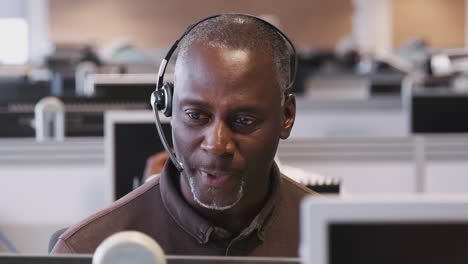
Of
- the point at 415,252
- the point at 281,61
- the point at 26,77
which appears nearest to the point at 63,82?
the point at 26,77

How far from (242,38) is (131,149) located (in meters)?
1.44

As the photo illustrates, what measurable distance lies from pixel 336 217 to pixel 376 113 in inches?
139

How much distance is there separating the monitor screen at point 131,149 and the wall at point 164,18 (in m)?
11.1

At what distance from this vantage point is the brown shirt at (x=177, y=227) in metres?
1.00

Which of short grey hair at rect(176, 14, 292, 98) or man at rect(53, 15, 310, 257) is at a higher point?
short grey hair at rect(176, 14, 292, 98)

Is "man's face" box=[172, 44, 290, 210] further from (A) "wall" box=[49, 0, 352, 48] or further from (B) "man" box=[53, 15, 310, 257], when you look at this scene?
(A) "wall" box=[49, 0, 352, 48]

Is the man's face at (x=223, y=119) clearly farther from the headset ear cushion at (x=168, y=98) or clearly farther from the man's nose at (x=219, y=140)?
the headset ear cushion at (x=168, y=98)

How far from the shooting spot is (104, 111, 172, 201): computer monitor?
2.36 metres

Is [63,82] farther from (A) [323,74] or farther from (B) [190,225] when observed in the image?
(B) [190,225]

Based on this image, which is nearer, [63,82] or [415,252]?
[415,252]

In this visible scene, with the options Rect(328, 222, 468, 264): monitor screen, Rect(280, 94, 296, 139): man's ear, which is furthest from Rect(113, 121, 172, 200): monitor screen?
Rect(328, 222, 468, 264): monitor screen

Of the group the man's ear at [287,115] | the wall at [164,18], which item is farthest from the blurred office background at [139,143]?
the wall at [164,18]

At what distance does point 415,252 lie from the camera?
51cm

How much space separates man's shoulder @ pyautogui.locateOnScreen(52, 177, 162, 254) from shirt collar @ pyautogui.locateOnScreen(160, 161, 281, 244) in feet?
0.09
